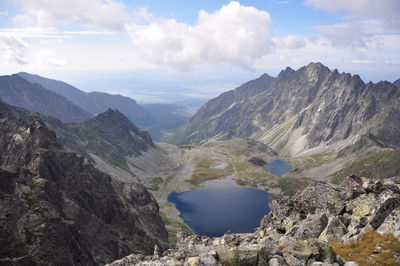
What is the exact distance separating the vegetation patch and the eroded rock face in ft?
182

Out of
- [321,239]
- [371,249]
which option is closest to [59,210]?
[321,239]

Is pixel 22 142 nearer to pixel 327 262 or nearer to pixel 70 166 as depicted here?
pixel 70 166

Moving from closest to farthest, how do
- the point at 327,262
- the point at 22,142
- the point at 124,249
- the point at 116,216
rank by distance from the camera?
1. the point at 327,262
2. the point at 124,249
3. the point at 116,216
4. the point at 22,142

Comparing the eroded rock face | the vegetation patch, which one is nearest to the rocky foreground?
the vegetation patch

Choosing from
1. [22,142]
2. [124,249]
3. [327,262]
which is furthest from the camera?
[22,142]

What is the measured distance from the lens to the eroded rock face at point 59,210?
69.5 metres

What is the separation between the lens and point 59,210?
301ft

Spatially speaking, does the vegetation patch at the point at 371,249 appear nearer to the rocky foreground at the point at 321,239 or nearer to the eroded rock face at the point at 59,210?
the rocky foreground at the point at 321,239

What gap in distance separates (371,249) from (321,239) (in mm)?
6939

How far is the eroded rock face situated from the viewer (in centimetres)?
6950

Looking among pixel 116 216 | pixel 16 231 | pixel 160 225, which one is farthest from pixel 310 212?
pixel 160 225

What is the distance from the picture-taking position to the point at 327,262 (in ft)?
89.9

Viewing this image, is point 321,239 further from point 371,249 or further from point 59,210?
point 59,210

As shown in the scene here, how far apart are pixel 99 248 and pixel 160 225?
58951 millimetres
